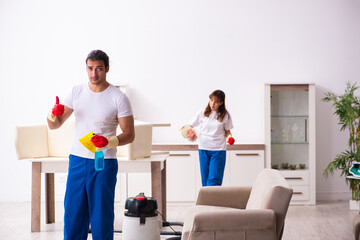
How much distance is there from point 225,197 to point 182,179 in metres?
2.34

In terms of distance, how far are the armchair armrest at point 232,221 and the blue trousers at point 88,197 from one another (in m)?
0.56

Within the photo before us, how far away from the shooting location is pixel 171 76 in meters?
7.04

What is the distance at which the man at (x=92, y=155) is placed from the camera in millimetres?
3090

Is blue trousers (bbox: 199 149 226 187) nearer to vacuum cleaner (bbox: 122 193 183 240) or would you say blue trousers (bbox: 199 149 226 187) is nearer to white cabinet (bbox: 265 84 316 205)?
white cabinet (bbox: 265 84 316 205)

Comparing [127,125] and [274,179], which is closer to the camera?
[127,125]

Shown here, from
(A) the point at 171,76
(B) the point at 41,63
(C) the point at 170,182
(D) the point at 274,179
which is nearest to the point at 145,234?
(D) the point at 274,179

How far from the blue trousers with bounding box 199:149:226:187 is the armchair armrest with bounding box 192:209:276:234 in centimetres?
238

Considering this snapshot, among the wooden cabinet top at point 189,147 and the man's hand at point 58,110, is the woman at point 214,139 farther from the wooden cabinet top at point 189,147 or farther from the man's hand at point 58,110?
the man's hand at point 58,110

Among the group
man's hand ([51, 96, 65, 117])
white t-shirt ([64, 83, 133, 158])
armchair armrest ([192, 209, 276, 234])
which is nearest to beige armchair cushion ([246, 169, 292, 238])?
armchair armrest ([192, 209, 276, 234])

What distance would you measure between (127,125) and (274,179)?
46.1 inches

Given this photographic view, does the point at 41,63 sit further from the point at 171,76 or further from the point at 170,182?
the point at 170,182

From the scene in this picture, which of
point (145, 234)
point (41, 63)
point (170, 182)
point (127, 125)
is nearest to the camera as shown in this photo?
point (127, 125)

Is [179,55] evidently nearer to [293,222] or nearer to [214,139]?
[214,139]

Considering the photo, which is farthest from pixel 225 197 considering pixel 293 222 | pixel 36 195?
pixel 36 195
